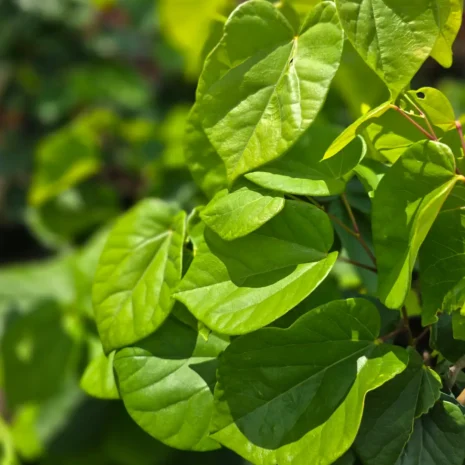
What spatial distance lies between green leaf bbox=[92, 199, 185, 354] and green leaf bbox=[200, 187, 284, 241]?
2.7 inches

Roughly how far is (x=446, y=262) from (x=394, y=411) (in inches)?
4.3

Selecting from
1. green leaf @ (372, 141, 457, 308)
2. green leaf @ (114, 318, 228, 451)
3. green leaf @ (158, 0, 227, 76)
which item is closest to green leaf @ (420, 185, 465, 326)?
green leaf @ (372, 141, 457, 308)

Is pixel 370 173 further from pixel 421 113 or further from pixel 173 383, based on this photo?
pixel 173 383

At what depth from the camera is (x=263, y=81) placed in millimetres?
438

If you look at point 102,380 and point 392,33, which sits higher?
point 392,33

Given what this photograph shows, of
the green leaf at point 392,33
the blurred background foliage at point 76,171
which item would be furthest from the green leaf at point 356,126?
the blurred background foliage at point 76,171

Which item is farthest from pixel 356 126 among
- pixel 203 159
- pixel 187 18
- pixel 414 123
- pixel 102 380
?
pixel 187 18

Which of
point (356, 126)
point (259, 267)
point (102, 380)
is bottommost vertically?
point (102, 380)

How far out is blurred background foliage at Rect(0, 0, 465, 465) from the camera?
108cm

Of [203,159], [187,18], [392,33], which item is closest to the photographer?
[392,33]

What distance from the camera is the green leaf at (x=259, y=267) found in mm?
419

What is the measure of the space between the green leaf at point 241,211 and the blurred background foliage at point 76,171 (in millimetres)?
497

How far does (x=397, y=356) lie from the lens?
16.0 inches

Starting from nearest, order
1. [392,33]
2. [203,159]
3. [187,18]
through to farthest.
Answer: [392,33] → [203,159] → [187,18]
